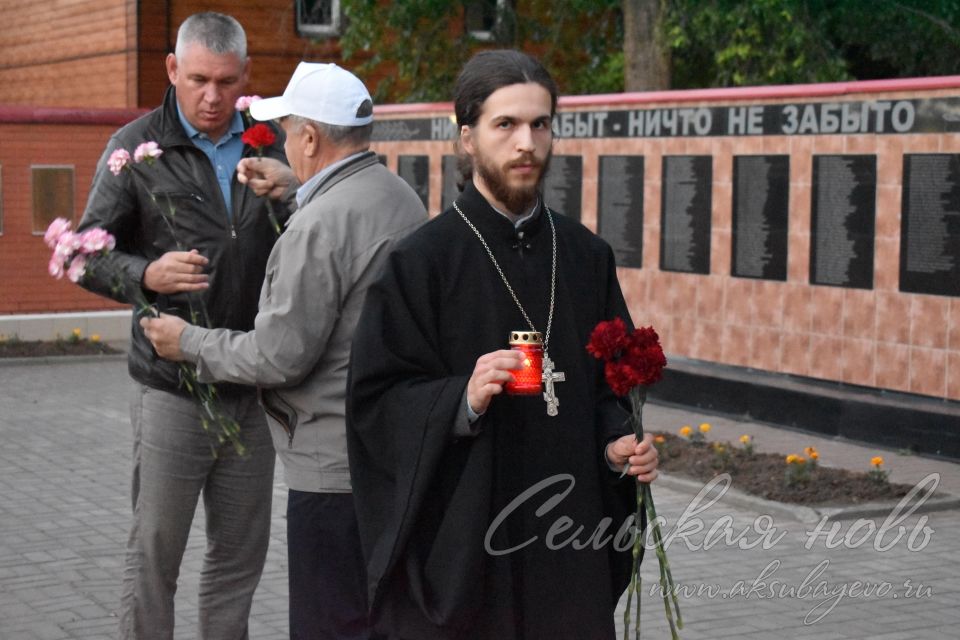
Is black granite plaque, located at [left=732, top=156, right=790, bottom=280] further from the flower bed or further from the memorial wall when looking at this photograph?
the flower bed

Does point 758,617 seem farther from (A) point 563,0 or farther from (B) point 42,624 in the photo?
(A) point 563,0

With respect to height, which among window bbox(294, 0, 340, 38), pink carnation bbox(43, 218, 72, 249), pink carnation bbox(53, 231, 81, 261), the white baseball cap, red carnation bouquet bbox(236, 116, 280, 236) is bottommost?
pink carnation bbox(53, 231, 81, 261)

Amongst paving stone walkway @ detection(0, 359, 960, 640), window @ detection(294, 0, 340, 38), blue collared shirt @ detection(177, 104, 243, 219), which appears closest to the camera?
blue collared shirt @ detection(177, 104, 243, 219)

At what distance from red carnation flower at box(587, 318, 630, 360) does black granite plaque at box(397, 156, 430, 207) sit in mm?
13013

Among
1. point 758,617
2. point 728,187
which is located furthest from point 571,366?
point 728,187

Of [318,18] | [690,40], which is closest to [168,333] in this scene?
[690,40]

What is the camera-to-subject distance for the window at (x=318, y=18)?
25.0 meters

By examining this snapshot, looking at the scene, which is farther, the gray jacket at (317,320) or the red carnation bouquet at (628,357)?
the gray jacket at (317,320)

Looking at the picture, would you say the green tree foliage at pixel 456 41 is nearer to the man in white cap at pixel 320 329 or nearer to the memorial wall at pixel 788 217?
the memorial wall at pixel 788 217

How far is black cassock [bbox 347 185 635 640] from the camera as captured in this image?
3305 millimetres

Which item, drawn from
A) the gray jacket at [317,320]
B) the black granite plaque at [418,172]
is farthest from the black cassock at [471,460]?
the black granite plaque at [418,172]

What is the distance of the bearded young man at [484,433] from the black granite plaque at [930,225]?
7.40 meters

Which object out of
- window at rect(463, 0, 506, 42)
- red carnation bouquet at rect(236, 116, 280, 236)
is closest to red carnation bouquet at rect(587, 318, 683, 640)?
red carnation bouquet at rect(236, 116, 280, 236)

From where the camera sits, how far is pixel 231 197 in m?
4.77
